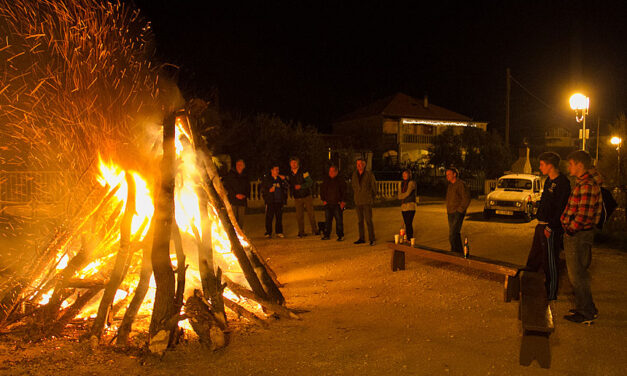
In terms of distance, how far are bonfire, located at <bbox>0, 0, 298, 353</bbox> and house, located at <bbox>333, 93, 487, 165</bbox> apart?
34.2 metres

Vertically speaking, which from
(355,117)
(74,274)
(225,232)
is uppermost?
(355,117)

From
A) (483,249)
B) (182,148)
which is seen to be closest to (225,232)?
(182,148)

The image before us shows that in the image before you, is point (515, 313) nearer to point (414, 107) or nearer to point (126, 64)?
point (126, 64)

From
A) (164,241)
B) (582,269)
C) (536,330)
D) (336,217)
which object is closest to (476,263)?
(582,269)

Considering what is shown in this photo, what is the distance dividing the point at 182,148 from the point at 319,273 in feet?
11.4

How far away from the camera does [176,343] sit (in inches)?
191

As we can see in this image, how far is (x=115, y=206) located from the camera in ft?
20.0

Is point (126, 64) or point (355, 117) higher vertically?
point (355, 117)

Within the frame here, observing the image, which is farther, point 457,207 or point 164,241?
point 457,207

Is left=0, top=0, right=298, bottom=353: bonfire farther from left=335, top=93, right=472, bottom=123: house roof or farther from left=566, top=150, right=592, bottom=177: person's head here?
left=335, top=93, right=472, bottom=123: house roof

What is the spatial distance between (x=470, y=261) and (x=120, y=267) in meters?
5.02

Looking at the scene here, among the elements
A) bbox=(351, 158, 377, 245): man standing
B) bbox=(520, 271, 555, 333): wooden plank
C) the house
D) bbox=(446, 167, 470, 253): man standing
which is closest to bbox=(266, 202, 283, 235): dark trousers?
bbox=(351, 158, 377, 245): man standing

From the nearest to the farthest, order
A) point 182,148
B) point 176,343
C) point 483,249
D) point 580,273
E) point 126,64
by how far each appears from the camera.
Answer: point 176,343 < point 580,273 < point 182,148 < point 126,64 < point 483,249

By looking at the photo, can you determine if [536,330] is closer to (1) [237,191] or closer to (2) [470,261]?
(2) [470,261]
